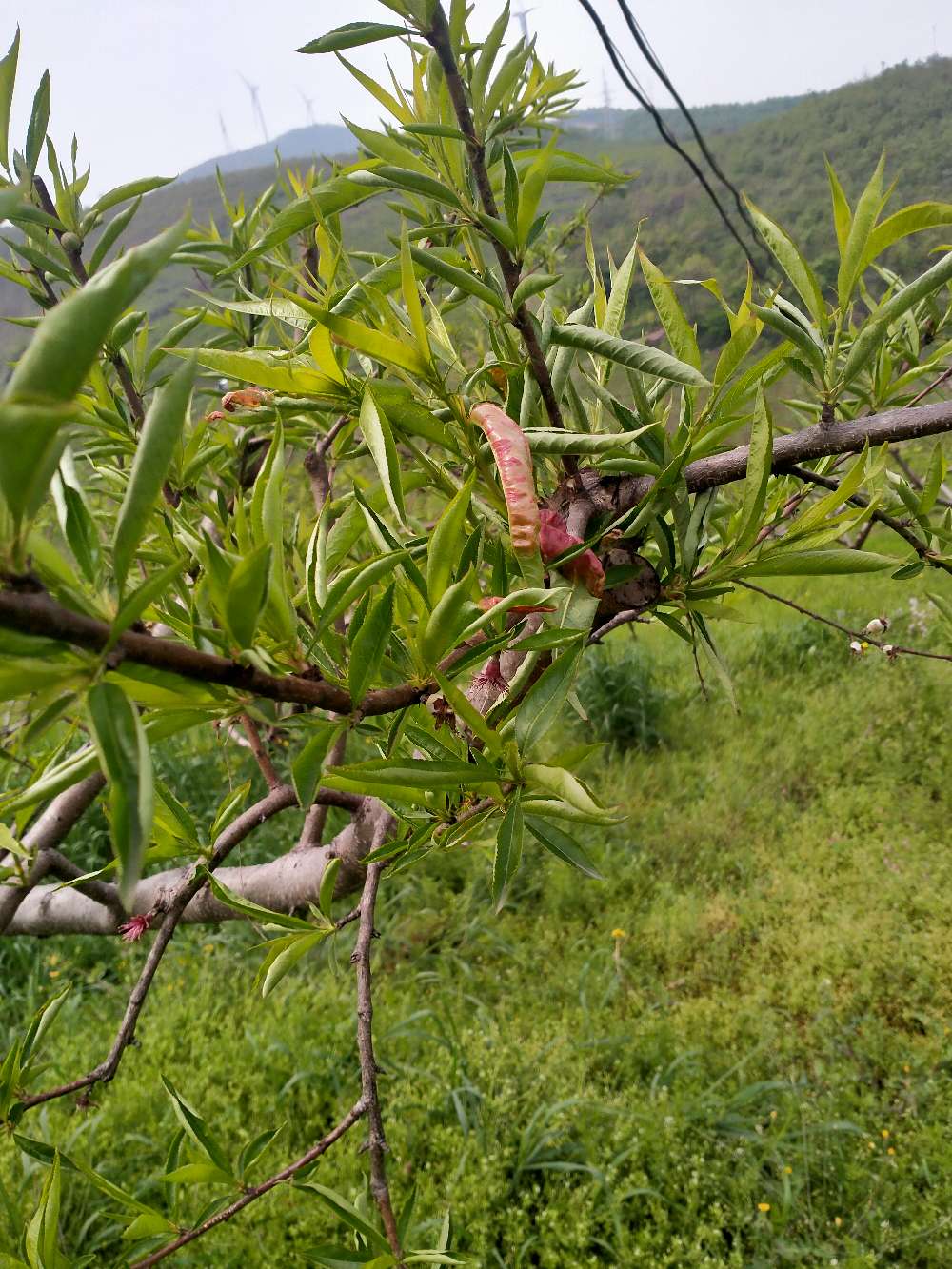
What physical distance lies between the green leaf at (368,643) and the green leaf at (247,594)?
5 centimetres

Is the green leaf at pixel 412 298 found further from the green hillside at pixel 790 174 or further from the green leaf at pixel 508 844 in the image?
the green hillside at pixel 790 174

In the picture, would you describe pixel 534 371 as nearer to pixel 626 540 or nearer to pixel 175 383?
pixel 626 540

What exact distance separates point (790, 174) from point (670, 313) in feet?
31.9

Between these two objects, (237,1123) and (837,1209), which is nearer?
(837,1209)

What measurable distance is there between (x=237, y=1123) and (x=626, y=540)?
6.17 feet

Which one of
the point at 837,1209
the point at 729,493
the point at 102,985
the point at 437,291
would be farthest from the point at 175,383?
the point at 102,985

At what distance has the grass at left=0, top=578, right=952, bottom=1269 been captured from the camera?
1.54m

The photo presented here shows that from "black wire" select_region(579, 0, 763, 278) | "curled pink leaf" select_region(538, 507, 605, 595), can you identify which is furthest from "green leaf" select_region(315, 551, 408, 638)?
"black wire" select_region(579, 0, 763, 278)

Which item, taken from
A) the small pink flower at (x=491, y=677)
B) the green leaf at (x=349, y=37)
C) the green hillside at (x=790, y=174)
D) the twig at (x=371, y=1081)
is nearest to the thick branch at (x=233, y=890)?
the twig at (x=371, y=1081)

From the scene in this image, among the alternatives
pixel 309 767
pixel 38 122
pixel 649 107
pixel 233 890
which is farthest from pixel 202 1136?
pixel 649 107

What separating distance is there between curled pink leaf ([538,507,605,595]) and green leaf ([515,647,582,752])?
69 mm

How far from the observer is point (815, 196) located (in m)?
7.44

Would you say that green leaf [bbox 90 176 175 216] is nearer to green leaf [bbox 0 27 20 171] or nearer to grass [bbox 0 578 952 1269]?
green leaf [bbox 0 27 20 171]

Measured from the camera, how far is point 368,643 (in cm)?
29
